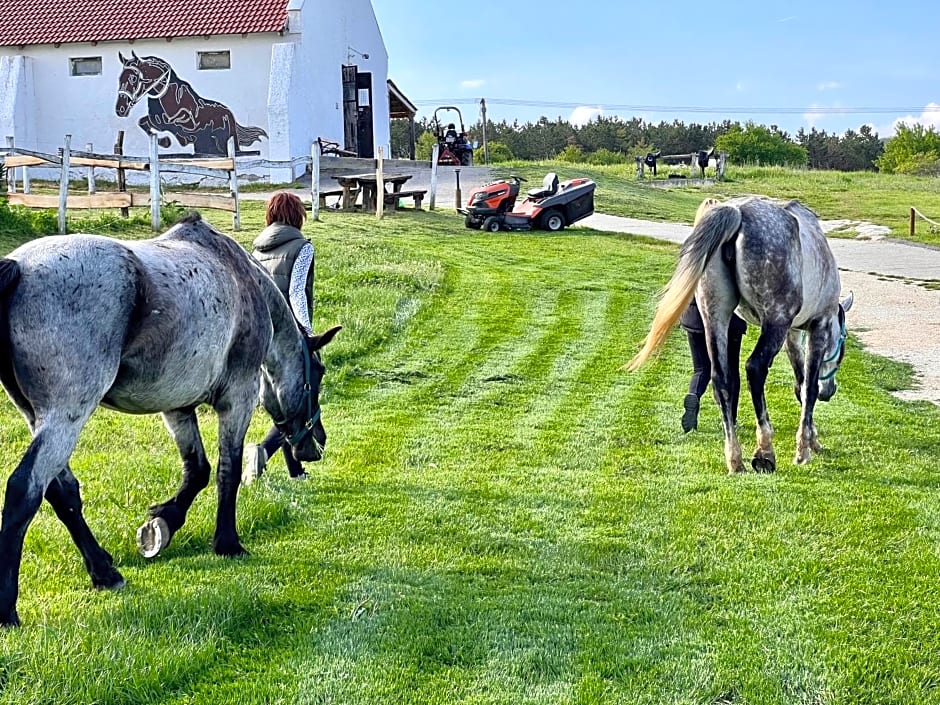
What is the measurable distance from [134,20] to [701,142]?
205 ft

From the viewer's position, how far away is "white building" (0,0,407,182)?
29.4m

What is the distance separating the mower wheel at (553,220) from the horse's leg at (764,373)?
47.8 feet

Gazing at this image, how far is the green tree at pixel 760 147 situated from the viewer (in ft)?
234

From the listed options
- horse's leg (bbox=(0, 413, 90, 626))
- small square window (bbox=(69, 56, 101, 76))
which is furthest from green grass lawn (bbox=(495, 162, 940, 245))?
horse's leg (bbox=(0, 413, 90, 626))

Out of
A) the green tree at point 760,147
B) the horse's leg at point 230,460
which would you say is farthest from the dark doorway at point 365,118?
the green tree at point 760,147

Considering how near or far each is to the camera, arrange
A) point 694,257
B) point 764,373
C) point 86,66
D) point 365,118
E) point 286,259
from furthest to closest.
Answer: point 365,118 → point 86,66 → point 764,373 → point 286,259 → point 694,257

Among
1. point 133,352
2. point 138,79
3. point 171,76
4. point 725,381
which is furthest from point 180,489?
point 138,79

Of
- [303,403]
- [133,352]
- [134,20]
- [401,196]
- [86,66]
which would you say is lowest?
[303,403]

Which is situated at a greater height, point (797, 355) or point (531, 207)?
point (531, 207)

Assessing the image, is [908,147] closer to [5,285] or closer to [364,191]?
[364,191]

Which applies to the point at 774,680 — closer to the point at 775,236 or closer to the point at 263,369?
→ the point at 263,369

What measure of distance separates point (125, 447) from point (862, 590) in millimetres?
5249

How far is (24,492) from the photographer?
401 centimetres

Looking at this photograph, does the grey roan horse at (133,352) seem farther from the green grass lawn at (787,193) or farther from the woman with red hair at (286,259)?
the green grass lawn at (787,193)
